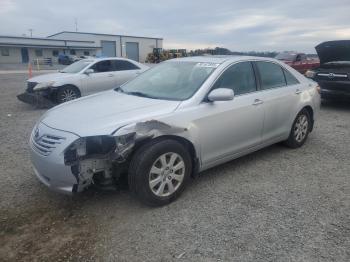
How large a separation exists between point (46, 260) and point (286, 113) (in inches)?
153

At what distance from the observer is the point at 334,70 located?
9.09 metres

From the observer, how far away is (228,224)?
3412mm

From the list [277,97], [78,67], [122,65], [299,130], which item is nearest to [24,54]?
[78,67]

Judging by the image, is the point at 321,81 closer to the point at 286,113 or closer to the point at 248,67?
the point at 286,113

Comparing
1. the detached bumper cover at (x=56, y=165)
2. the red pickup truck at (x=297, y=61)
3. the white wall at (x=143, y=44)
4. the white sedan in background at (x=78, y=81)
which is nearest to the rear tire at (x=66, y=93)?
the white sedan in background at (x=78, y=81)

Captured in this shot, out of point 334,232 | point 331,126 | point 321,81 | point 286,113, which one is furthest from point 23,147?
point 321,81

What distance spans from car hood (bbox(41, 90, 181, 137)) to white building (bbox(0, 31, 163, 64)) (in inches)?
1891

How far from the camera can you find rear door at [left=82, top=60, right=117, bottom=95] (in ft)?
33.2

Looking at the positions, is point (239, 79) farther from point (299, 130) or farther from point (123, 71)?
point (123, 71)

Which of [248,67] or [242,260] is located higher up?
[248,67]

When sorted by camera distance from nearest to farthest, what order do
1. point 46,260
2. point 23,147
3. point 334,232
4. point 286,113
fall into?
point 46,260
point 334,232
point 286,113
point 23,147

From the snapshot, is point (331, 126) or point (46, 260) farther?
point (331, 126)

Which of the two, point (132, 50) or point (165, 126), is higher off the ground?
point (132, 50)

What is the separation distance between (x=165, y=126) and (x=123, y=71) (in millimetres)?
7625
